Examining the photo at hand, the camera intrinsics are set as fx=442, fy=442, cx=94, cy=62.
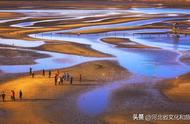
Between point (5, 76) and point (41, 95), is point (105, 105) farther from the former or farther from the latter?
point (5, 76)

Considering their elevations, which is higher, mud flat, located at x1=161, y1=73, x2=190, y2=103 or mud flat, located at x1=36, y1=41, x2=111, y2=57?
mud flat, located at x1=36, y1=41, x2=111, y2=57

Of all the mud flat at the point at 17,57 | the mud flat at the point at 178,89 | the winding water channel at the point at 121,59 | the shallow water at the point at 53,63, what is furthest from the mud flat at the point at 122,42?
the mud flat at the point at 178,89

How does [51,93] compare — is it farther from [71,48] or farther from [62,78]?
[71,48]

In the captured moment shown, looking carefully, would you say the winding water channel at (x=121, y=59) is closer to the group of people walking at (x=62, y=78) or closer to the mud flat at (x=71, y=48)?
the mud flat at (x=71, y=48)

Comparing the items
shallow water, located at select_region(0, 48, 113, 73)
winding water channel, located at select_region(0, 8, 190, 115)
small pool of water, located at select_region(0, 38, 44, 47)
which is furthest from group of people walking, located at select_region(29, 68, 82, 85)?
small pool of water, located at select_region(0, 38, 44, 47)

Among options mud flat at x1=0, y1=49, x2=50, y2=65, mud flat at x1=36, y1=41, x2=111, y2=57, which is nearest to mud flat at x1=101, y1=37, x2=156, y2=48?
mud flat at x1=36, y1=41, x2=111, y2=57

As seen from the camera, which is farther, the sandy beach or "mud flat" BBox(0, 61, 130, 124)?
the sandy beach

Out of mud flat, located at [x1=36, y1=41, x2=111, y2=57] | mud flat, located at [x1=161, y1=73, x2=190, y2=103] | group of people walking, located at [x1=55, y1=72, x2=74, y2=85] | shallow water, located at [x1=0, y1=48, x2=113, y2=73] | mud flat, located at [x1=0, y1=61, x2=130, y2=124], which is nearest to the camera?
mud flat, located at [x1=0, y1=61, x2=130, y2=124]

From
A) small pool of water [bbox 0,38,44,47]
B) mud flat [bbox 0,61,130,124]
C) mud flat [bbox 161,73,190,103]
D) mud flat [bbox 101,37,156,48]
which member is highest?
small pool of water [bbox 0,38,44,47]

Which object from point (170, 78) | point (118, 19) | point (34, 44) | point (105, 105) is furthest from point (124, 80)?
point (118, 19)

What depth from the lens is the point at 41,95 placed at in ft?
72.7

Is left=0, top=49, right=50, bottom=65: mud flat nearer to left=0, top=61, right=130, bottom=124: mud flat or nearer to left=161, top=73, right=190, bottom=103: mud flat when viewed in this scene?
left=0, top=61, right=130, bottom=124: mud flat

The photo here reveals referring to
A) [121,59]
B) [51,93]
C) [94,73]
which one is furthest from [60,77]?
[121,59]

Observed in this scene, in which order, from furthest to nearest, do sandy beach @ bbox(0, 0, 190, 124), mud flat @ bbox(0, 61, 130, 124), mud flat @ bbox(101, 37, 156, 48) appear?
1. mud flat @ bbox(101, 37, 156, 48)
2. sandy beach @ bbox(0, 0, 190, 124)
3. mud flat @ bbox(0, 61, 130, 124)
